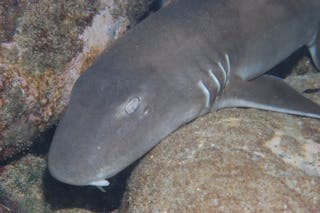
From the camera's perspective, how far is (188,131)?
12.3 ft

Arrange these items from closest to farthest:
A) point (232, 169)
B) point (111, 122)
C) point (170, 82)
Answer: point (232, 169) < point (111, 122) < point (170, 82)

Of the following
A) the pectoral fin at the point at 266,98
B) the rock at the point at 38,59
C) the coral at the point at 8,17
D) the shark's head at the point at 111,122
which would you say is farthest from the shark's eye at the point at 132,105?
the coral at the point at 8,17

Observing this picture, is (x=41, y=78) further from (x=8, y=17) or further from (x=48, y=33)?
(x=8, y=17)

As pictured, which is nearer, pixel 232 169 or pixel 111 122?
pixel 232 169

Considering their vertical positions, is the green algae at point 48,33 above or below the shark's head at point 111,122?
above

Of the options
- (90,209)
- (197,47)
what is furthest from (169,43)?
(90,209)

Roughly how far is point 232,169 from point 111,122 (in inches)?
48.6

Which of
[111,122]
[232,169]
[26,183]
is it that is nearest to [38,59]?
[111,122]

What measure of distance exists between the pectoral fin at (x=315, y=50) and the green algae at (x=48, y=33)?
4324mm

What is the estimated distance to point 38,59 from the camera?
4125mm

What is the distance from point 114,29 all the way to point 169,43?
1.47 metres

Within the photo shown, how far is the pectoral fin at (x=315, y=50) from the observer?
627cm

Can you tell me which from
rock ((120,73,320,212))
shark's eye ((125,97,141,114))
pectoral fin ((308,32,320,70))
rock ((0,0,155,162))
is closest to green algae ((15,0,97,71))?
rock ((0,0,155,162))

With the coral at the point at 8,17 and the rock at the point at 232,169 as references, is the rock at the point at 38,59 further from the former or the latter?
the rock at the point at 232,169
